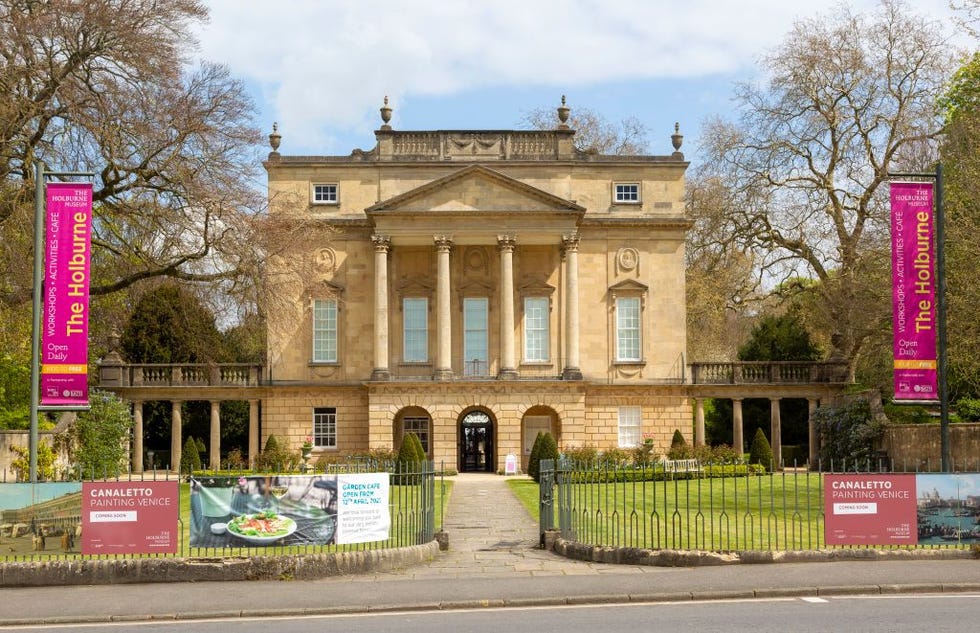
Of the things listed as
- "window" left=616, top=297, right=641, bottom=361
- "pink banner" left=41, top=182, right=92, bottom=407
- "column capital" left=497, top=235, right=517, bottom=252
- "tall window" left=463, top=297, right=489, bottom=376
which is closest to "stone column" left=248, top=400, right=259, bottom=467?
"tall window" left=463, top=297, right=489, bottom=376

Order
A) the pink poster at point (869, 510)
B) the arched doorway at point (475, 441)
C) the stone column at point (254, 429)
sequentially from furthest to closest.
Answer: the arched doorway at point (475, 441) → the stone column at point (254, 429) → the pink poster at point (869, 510)

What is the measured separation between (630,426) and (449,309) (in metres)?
9.02

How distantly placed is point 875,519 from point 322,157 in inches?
1361

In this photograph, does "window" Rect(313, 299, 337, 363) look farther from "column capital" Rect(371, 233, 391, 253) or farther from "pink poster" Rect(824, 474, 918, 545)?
"pink poster" Rect(824, 474, 918, 545)

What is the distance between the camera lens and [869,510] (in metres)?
18.1

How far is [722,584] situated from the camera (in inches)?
630

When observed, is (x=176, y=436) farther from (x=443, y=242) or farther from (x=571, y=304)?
(x=571, y=304)

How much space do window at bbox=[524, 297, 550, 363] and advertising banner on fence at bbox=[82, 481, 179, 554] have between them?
31702 millimetres

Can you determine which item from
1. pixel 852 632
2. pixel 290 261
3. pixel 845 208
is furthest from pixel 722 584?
pixel 845 208

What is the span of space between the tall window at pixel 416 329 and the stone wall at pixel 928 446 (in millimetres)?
19058

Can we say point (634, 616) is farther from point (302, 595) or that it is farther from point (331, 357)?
point (331, 357)

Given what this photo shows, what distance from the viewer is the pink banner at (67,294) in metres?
22.2

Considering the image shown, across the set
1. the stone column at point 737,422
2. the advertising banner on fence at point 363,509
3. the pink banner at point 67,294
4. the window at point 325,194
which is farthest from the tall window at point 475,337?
the advertising banner on fence at point 363,509

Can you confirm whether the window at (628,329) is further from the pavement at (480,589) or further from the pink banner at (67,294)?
the pavement at (480,589)
